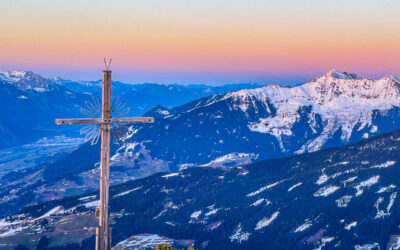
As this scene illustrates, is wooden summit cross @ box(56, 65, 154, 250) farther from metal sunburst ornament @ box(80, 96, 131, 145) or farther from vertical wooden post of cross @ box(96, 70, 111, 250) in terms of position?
metal sunburst ornament @ box(80, 96, 131, 145)

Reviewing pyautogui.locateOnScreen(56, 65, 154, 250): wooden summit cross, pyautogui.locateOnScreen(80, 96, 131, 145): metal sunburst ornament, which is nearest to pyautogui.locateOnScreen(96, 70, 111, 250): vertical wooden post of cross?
pyautogui.locateOnScreen(56, 65, 154, 250): wooden summit cross

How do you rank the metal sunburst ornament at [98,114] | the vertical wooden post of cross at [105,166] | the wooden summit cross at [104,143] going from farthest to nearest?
the metal sunburst ornament at [98,114] → the vertical wooden post of cross at [105,166] → the wooden summit cross at [104,143]

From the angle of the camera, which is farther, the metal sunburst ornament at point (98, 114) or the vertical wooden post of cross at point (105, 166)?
the metal sunburst ornament at point (98, 114)

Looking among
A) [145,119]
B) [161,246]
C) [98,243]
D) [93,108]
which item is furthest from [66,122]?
[161,246]

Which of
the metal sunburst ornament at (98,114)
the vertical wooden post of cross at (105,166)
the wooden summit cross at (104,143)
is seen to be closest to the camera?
the wooden summit cross at (104,143)

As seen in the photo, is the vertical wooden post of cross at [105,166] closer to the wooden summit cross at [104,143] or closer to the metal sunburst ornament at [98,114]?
the wooden summit cross at [104,143]

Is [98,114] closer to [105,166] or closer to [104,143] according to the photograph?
[104,143]

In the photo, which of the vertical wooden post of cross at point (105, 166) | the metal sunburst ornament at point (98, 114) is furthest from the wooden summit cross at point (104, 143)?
the metal sunburst ornament at point (98, 114)

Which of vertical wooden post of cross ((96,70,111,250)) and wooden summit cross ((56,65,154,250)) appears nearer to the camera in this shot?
wooden summit cross ((56,65,154,250))

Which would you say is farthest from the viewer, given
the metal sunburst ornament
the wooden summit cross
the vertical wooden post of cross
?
the metal sunburst ornament

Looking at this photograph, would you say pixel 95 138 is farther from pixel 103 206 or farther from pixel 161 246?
pixel 161 246

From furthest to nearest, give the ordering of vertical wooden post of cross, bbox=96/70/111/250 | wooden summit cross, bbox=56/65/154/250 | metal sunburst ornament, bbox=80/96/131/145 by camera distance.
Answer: metal sunburst ornament, bbox=80/96/131/145, vertical wooden post of cross, bbox=96/70/111/250, wooden summit cross, bbox=56/65/154/250
